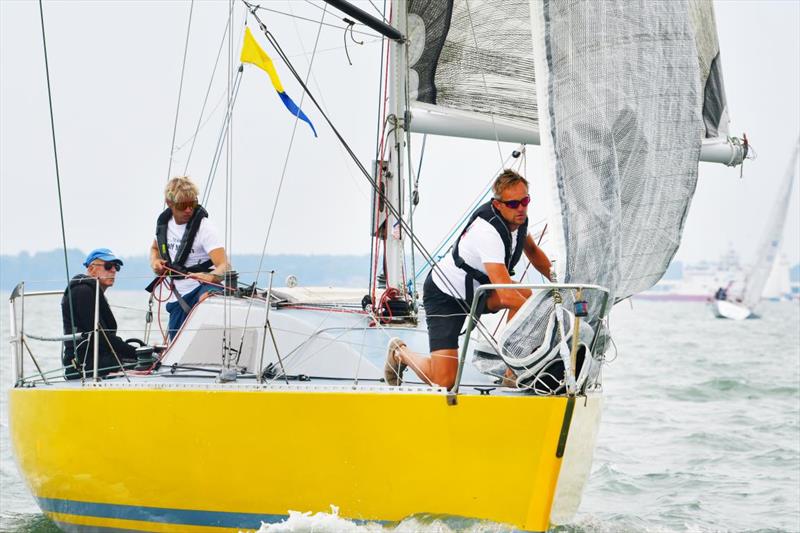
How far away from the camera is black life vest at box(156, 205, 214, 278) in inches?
297

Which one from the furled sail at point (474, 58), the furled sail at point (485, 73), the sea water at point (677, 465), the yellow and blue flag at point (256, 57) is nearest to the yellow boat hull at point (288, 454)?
the sea water at point (677, 465)

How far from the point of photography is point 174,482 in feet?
20.9

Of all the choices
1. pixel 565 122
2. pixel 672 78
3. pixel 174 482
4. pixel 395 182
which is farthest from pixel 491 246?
pixel 395 182

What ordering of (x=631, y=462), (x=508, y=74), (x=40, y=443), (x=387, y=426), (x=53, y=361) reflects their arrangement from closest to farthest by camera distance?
(x=387, y=426) → (x=40, y=443) → (x=508, y=74) → (x=631, y=462) → (x=53, y=361)

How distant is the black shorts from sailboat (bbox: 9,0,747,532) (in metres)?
0.18

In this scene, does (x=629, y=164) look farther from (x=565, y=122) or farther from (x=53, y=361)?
(x=53, y=361)

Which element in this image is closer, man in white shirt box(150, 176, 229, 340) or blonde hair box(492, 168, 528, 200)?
blonde hair box(492, 168, 528, 200)

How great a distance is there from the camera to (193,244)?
7.60m

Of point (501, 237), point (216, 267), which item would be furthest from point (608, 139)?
point (216, 267)

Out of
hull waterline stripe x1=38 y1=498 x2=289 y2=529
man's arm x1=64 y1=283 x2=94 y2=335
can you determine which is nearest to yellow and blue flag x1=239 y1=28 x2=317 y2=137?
man's arm x1=64 y1=283 x2=94 y2=335

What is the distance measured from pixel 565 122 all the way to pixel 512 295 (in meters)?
0.90

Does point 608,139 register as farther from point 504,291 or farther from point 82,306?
point 82,306

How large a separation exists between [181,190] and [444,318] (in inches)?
90.2

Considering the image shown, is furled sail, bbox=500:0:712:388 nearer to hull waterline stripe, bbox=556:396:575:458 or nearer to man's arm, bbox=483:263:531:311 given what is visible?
man's arm, bbox=483:263:531:311
